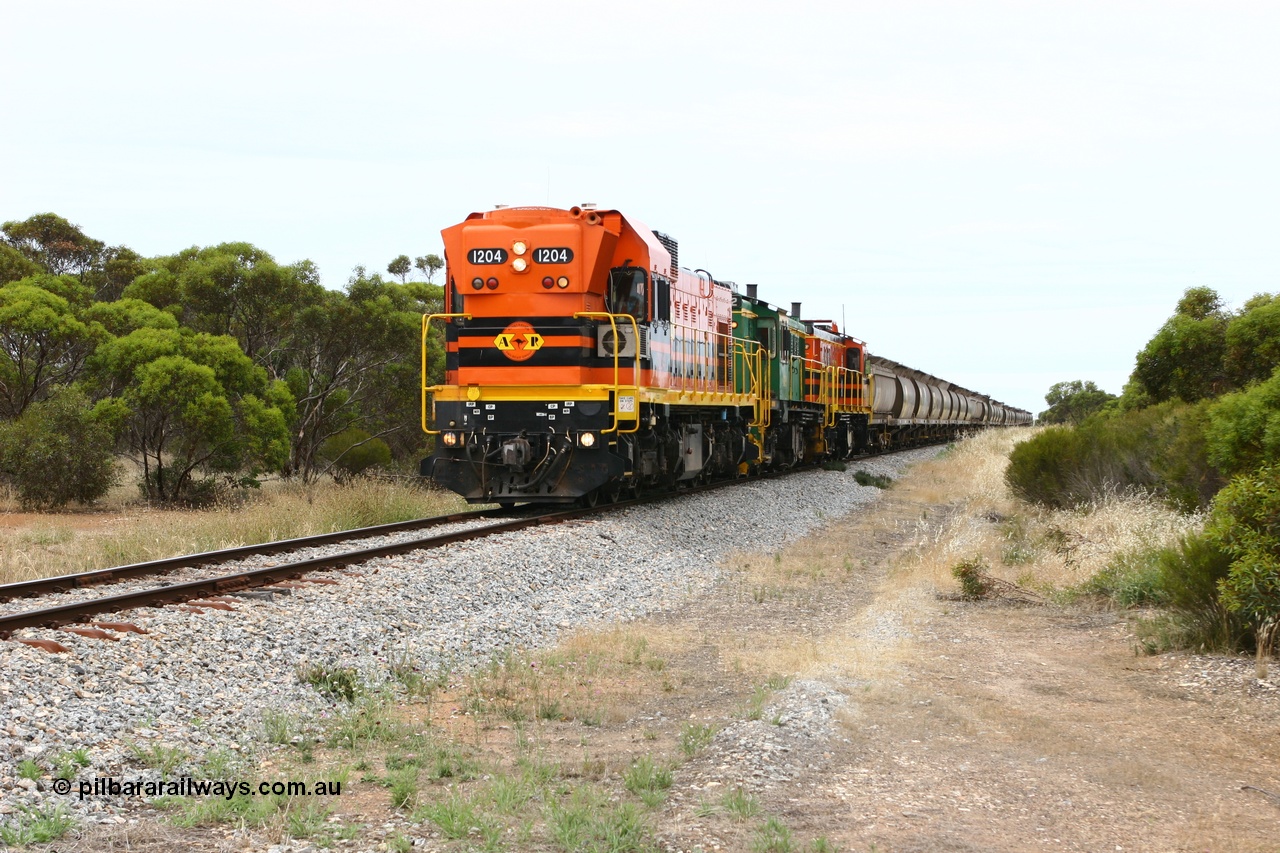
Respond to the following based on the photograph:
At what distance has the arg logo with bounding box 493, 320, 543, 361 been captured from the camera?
15.6 meters

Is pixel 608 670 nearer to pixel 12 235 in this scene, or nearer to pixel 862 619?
pixel 862 619

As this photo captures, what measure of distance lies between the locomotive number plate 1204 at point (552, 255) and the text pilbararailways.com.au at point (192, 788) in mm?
10510

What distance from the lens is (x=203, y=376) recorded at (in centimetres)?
2286

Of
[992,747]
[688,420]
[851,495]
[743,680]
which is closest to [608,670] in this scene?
[743,680]

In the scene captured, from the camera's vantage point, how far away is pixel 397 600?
9797 millimetres

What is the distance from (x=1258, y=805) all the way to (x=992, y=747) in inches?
52.4

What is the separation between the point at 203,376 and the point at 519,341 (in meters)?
9.81

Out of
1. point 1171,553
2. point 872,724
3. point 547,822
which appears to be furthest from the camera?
point 1171,553

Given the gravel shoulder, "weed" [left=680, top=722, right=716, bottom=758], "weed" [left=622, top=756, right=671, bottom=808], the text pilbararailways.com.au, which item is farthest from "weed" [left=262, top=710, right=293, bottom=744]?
"weed" [left=680, top=722, right=716, bottom=758]

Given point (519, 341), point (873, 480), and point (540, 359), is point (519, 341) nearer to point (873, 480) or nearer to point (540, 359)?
point (540, 359)

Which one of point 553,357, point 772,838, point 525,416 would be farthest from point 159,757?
point 553,357

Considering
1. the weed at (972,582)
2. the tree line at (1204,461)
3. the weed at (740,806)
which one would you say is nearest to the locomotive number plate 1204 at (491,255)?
the weed at (972,582)

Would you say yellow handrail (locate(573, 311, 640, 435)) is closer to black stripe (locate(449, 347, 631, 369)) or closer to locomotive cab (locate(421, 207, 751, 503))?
locomotive cab (locate(421, 207, 751, 503))

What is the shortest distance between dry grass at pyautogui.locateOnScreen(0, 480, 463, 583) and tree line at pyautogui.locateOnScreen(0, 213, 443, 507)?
50.6 inches
